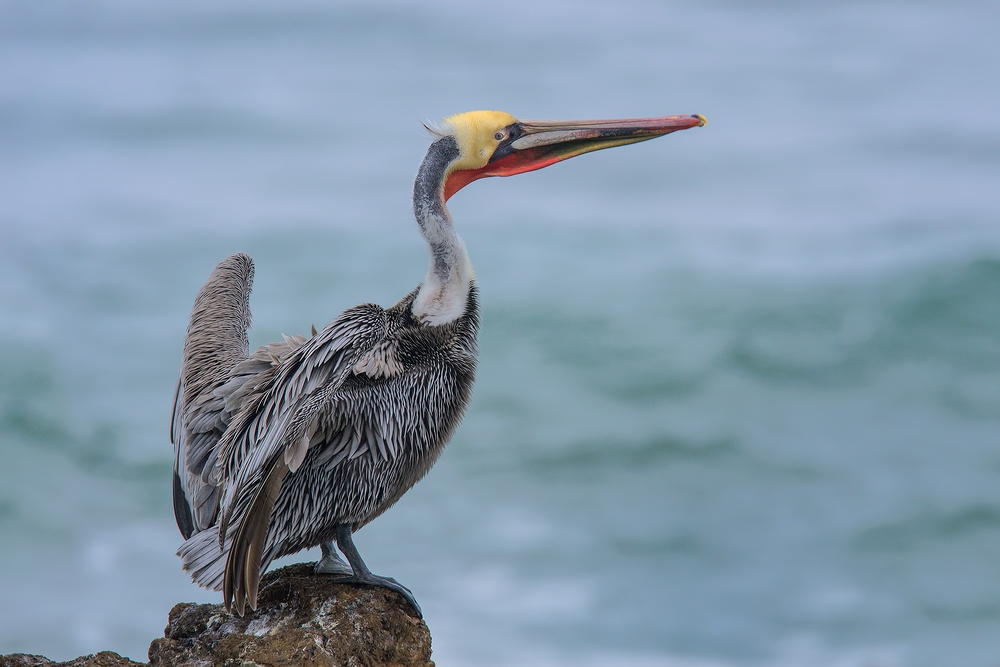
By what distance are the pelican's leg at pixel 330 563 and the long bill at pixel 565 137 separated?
2419 mm

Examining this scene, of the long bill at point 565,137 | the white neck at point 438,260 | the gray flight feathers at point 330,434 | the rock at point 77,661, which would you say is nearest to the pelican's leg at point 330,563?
the gray flight feathers at point 330,434

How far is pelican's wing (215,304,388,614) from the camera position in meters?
5.09

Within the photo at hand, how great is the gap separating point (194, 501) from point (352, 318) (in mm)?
1574

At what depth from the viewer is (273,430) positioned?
5.25m

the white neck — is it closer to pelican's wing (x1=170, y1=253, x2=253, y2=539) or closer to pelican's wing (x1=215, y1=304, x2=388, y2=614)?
pelican's wing (x1=215, y1=304, x2=388, y2=614)

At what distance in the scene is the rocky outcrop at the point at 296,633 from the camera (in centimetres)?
492

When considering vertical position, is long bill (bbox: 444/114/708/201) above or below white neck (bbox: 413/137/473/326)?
above

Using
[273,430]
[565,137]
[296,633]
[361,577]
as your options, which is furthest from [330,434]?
[565,137]

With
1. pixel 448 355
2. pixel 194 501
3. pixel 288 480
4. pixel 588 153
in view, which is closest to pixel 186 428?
pixel 194 501

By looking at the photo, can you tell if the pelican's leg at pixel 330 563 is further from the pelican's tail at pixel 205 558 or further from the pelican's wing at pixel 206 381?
the pelican's wing at pixel 206 381

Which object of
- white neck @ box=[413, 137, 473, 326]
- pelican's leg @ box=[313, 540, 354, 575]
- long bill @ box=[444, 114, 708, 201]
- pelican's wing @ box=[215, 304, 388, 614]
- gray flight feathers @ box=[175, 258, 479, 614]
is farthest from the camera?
long bill @ box=[444, 114, 708, 201]

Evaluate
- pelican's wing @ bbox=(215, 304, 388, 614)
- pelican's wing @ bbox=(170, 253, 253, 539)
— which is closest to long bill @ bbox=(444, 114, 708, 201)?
pelican's wing @ bbox=(215, 304, 388, 614)

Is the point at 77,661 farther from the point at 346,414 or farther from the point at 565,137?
the point at 565,137

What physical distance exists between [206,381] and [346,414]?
1681 mm
